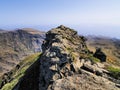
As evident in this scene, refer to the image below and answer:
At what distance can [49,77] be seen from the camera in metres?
43.5

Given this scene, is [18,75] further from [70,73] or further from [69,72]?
[70,73]

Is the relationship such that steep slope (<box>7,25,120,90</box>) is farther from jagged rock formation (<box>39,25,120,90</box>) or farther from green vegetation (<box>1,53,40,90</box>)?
green vegetation (<box>1,53,40,90</box>)

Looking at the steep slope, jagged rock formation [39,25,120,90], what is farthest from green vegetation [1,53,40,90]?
jagged rock formation [39,25,120,90]

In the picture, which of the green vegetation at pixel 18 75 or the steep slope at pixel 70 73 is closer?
the steep slope at pixel 70 73

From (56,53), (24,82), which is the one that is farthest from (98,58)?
(24,82)

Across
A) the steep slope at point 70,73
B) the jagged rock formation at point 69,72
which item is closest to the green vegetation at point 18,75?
the steep slope at point 70,73

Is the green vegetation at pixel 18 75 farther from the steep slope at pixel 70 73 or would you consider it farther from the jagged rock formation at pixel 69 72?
the jagged rock formation at pixel 69 72

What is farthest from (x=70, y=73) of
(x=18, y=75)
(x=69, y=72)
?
(x=18, y=75)

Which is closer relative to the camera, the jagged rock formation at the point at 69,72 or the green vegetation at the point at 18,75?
the jagged rock formation at the point at 69,72

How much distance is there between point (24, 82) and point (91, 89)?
781 inches

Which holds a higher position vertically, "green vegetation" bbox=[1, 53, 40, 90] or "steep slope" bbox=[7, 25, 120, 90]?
"steep slope" bbox=[7, 25, 120, 90]

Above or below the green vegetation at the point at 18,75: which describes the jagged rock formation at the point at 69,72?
above

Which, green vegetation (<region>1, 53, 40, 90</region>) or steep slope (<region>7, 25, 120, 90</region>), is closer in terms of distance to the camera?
steep slope (<region>7, 25, 120, 90</region>)

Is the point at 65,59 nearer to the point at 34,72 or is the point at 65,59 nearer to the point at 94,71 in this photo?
the point at 94,71
